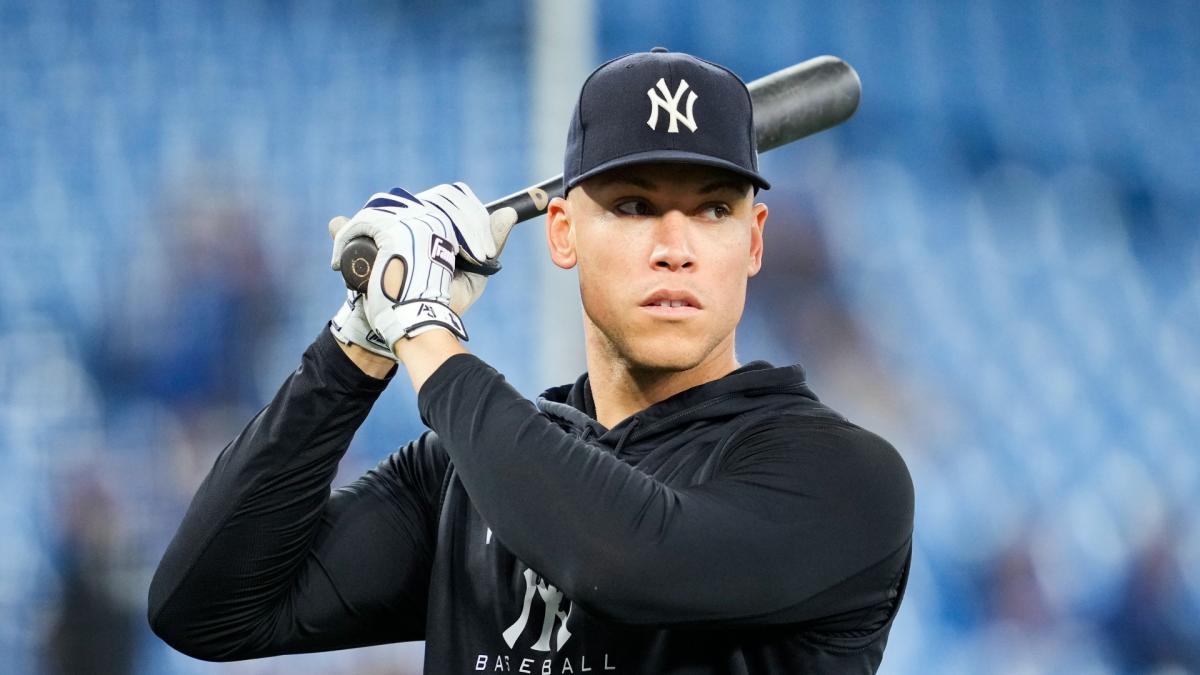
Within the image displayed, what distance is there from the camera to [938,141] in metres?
3.23

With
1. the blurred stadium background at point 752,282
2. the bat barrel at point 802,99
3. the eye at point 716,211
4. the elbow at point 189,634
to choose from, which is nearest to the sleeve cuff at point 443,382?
the eye at point 716,211

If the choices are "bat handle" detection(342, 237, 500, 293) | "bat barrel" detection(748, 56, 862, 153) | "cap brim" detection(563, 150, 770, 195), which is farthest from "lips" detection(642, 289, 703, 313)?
"bat barrel" detection(748, 56, 862, 153)

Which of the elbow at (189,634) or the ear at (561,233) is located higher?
the ear at (561,233)

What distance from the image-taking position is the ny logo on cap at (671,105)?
122cm

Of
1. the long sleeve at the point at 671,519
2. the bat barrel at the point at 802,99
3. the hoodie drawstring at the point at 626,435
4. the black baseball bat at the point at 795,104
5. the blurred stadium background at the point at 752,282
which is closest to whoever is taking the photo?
the long sleeve at the point at 671,519

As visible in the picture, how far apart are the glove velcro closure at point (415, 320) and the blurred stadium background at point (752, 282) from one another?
4.74 ft

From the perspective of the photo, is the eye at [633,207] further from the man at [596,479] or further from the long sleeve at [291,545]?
the long sleeve at [291,545]

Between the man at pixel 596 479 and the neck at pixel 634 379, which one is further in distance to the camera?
the neck at pixel 634 379

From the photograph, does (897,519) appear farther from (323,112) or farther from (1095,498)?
(323,112)

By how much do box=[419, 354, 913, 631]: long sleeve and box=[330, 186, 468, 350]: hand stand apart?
0.22 feet

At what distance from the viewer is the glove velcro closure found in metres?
1.16

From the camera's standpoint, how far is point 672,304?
123cm

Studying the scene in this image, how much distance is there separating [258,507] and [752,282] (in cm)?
Answer: 181

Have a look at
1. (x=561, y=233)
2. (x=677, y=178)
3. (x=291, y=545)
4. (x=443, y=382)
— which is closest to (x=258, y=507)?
(x=291, y=545)
